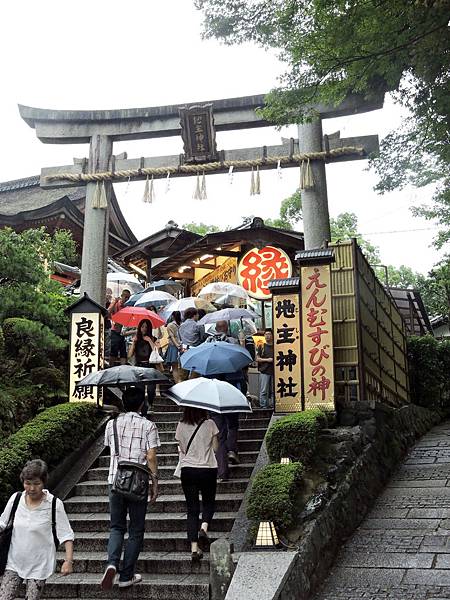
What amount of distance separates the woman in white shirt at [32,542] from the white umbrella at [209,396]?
234 cm

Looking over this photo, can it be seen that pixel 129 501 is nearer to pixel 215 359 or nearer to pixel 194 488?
pixel 194 488

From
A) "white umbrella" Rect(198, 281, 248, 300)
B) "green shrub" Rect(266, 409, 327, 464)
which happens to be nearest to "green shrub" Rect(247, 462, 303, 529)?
"green shrub" Rect(266, 409, 327, 464)

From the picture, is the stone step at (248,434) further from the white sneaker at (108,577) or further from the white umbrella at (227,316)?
the white sneaker at (108,577)

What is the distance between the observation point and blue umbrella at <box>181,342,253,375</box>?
373 inches

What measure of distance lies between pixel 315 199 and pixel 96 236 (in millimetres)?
5607

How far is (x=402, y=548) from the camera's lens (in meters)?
7.81

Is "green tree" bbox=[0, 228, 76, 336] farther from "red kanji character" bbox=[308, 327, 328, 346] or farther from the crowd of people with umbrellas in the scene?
"red kanji character" bbox=[308, 327, 328, 346]

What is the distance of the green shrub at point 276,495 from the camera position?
7363mm

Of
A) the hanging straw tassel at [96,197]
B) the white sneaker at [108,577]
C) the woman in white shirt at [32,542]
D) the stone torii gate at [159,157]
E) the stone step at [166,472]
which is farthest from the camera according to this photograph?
the hanging straw tassel at [96,197]

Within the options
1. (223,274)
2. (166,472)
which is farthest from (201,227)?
(166,472)

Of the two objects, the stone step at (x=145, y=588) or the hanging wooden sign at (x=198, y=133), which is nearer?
the stone step at (x=145, y=588)

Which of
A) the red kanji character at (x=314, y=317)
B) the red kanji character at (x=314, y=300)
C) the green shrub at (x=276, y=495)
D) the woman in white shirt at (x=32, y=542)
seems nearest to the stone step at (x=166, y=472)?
the green shrub at (x=276, y=495)

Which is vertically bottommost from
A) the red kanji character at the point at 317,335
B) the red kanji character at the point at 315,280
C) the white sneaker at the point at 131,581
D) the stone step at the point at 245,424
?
the white sneaker at the point at 131,581

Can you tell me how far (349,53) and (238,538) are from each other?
6.80 m
